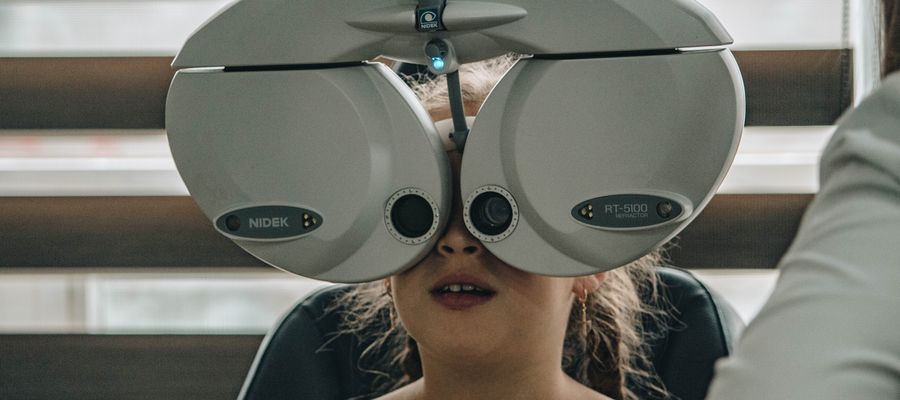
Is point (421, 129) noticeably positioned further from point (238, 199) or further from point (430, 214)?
point (238, 199)

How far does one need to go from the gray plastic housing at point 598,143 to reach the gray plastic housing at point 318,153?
6 centimetres

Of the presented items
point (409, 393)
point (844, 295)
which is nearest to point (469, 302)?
point (409, 393)

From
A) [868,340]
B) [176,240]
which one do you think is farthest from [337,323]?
[868,340]

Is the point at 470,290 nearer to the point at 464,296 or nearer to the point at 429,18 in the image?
the point at 464,296

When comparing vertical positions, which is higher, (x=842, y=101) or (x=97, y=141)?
(x=97, y=141)

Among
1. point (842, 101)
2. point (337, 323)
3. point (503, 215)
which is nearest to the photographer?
point (503, 215)

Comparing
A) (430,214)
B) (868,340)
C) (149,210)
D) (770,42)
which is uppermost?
(770,42)

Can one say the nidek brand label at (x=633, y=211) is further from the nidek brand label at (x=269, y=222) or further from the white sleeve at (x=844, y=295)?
the white sleeve at (x=844, y=295)

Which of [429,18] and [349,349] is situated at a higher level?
[429,18]

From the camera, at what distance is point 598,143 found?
0.87m

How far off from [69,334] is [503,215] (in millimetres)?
1447

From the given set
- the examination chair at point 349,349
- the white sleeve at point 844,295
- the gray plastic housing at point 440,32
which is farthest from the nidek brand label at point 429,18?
the examination chair at point 349,349

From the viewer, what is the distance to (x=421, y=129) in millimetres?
922

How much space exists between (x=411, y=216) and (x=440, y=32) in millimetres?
151
